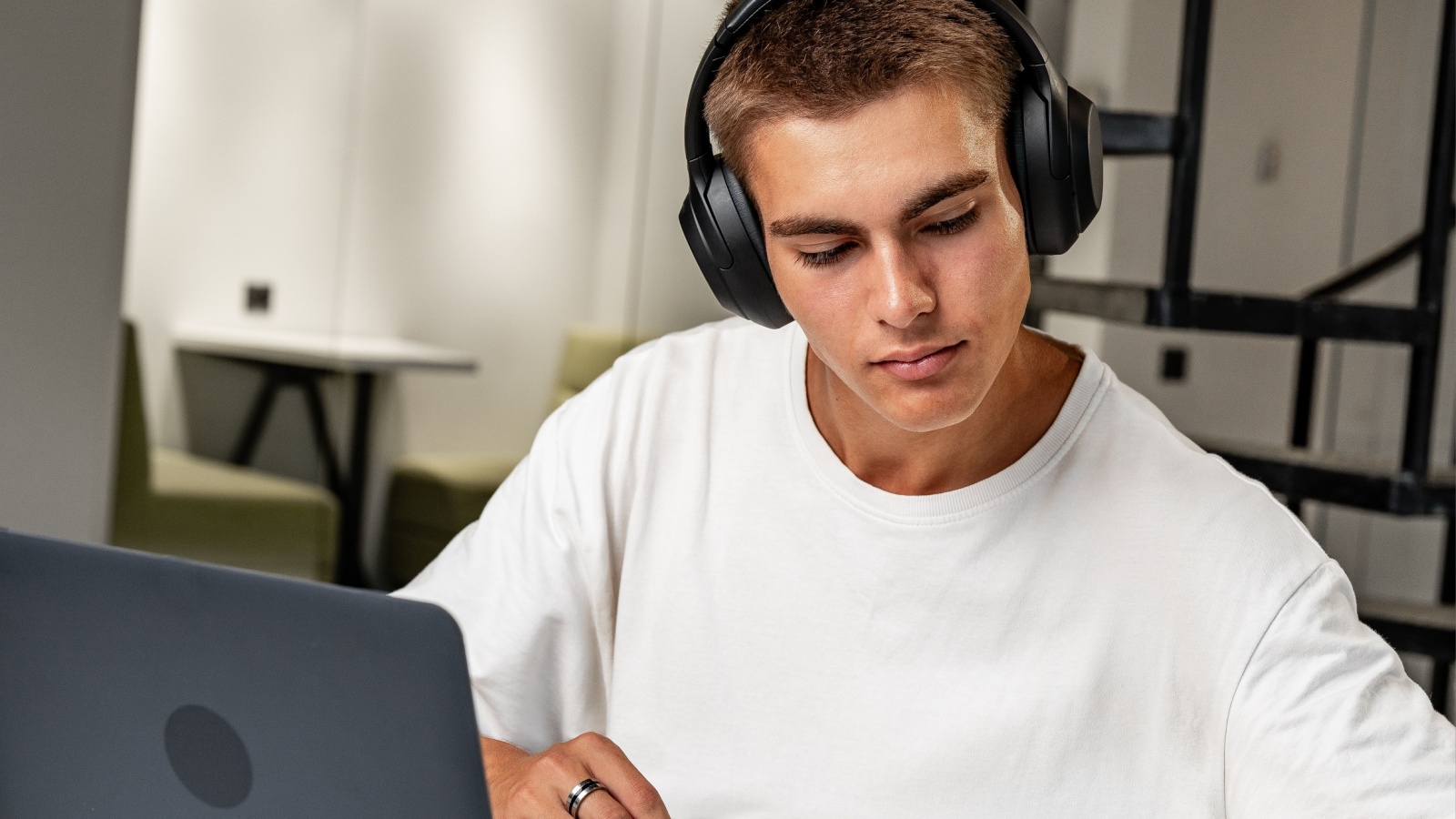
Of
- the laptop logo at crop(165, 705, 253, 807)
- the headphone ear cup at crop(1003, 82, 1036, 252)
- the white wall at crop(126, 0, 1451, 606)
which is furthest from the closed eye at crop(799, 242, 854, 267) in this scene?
the white wall at crop(126, 0, 1451, 606)

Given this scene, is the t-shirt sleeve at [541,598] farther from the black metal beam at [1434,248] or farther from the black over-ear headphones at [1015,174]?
the black metal beam at [1434,248]

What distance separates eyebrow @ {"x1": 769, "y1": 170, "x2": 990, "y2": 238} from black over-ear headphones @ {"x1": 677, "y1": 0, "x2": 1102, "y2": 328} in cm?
5

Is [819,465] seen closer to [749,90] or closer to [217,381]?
[749,90]

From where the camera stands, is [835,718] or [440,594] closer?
[835,718]

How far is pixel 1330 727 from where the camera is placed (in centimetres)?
80

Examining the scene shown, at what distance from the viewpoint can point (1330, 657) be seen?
82 cm

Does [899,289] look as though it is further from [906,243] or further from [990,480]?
[990,480]

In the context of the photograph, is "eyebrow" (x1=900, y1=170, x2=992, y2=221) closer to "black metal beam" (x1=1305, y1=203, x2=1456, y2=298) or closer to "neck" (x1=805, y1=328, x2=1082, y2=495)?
"neck" (x1=805, y1=328, x2=1082, y2=495)

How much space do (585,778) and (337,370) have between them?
10.3 ft

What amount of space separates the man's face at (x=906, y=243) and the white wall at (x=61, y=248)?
96 centimetres

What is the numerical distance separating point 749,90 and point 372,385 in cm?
309

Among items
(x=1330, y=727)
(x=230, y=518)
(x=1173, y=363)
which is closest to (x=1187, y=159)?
(x=1330, y=727)

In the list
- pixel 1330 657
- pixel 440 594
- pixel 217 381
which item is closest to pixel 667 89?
pixel 217 381

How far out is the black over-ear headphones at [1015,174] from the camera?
874 millimetres
